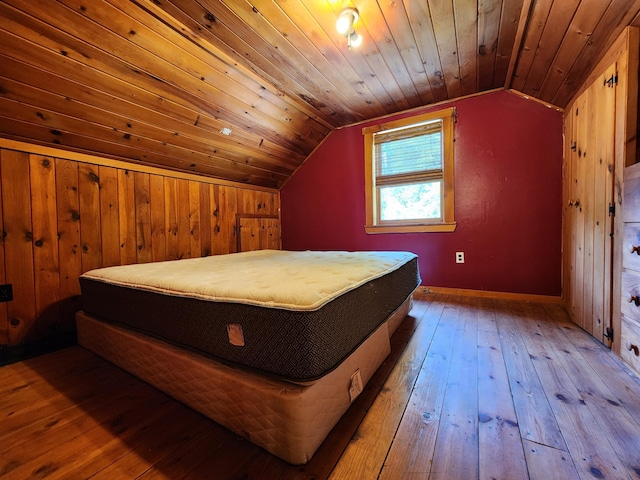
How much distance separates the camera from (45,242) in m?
1.71

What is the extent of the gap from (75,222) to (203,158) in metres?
1.15

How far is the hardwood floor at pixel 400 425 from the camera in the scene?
2.54ft

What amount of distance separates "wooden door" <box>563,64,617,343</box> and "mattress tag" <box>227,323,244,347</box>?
1963 mm

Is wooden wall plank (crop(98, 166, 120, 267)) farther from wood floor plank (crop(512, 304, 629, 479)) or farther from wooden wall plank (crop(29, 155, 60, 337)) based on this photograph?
wood floor plank (crop(512, 304, 629, 479))

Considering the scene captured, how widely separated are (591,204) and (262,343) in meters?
2.17

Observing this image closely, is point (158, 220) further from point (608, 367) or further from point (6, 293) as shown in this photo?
point (608, 367)

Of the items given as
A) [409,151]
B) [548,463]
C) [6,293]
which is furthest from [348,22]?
[6,293]

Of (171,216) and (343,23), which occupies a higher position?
(343,23)

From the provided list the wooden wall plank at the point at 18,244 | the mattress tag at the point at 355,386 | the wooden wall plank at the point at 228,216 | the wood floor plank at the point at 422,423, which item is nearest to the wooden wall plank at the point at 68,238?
the wooden wall plank at the point at 18,244

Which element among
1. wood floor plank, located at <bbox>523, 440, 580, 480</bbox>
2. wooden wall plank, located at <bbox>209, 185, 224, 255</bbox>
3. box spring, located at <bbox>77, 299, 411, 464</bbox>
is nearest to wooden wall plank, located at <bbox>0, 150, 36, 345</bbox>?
box spring, located at <bbox>77, 299, 411, 464</bbox>

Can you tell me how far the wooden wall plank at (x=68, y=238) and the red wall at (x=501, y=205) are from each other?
263 cm

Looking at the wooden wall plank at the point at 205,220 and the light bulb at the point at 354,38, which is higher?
the light bulb at the point at 354,38

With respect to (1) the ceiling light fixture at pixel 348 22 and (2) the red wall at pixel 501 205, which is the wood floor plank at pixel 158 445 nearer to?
(1) the ceiling light fixture at pixel 348 22

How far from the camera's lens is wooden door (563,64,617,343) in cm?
146
